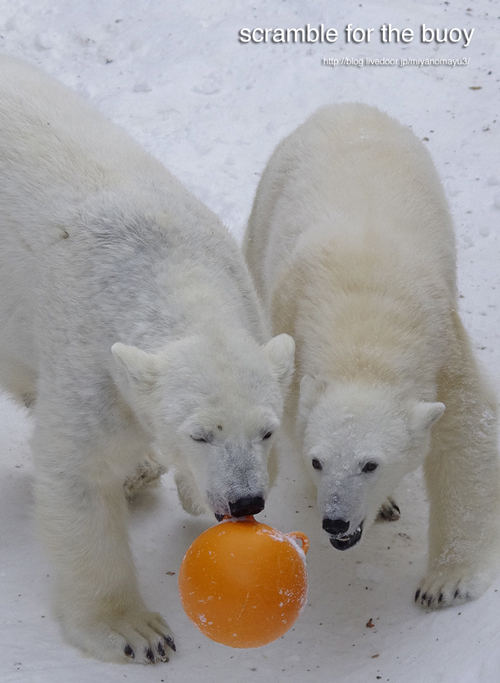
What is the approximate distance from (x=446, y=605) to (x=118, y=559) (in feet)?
4.54

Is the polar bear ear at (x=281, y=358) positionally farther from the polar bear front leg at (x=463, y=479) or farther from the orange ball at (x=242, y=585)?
the polar bear front leg at (x=463, y=479)

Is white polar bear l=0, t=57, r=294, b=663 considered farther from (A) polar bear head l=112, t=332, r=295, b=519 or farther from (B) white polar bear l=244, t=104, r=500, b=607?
(B) white polar bear l=244, t=104, r=500, b=607

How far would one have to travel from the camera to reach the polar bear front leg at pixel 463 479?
3879 mm

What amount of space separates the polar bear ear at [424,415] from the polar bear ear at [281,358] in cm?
60

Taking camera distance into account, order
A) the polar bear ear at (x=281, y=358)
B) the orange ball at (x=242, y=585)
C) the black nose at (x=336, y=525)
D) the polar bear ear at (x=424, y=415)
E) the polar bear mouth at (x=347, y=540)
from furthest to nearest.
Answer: the polar bear ear at (x=424, y=415), the polar bear mouth at (x=347, y=540), the black nose at (x=336, y=525), the polar bear ear at (x=281, y=358), the orange ball at (x=242, y=585)

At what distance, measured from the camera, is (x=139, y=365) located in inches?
116

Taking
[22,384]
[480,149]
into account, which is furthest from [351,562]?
[480,149]

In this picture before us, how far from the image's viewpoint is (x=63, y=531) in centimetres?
350

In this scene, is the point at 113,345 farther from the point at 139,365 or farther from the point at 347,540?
the point at 347,540

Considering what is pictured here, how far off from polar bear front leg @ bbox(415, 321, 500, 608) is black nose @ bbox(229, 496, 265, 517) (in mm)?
1387

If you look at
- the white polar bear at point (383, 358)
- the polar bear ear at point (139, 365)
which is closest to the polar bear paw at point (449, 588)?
the white polar bear at point (383, 358)

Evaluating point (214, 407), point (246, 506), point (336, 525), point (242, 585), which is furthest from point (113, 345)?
point (336, 525)

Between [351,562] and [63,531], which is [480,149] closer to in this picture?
[351,562]

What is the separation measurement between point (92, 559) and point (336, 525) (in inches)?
40.2
